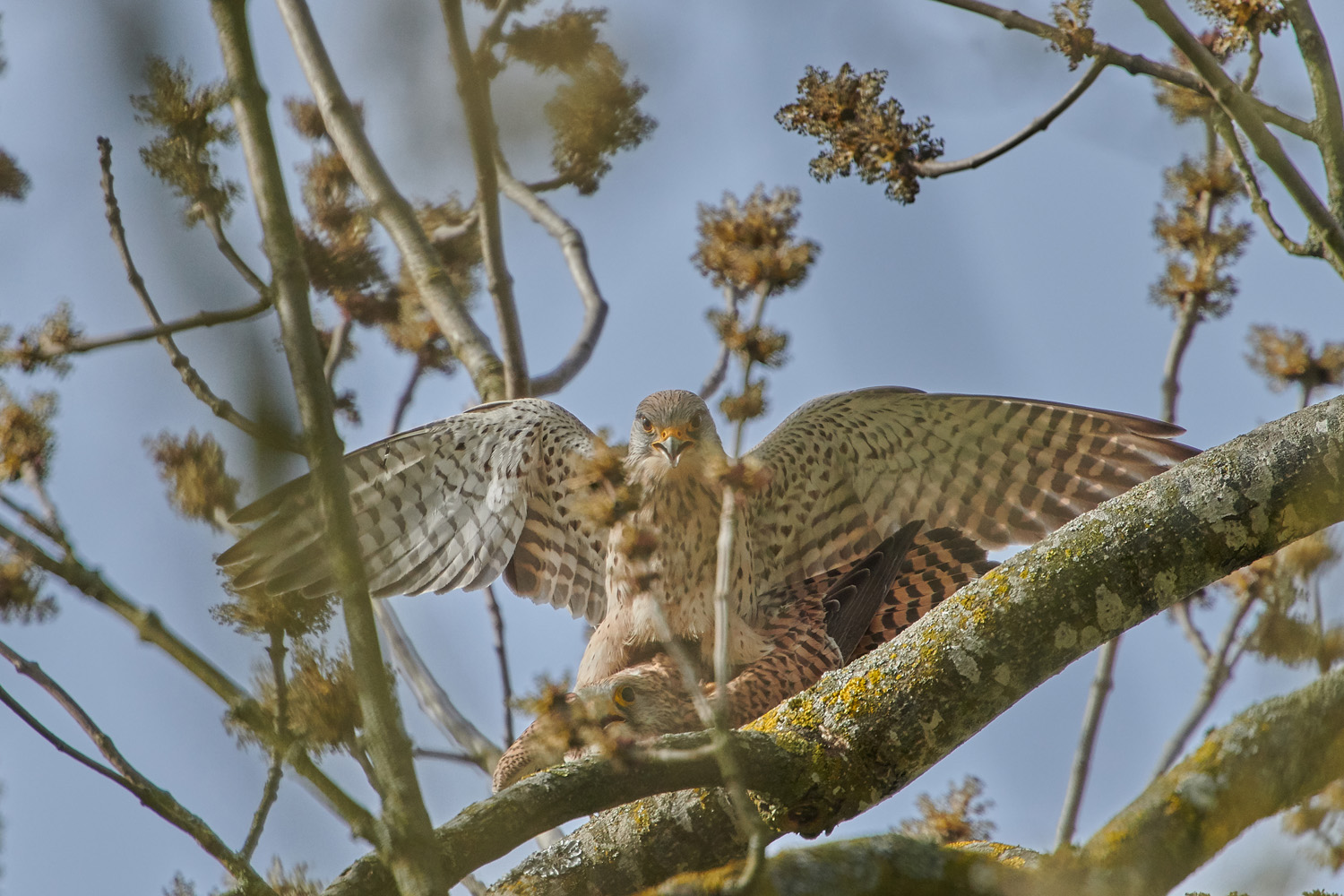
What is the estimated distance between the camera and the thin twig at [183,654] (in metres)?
1.34

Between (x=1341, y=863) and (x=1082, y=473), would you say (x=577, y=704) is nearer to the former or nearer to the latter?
(x=1341, y=863)

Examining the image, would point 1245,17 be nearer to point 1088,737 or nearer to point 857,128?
Result: point 857,128

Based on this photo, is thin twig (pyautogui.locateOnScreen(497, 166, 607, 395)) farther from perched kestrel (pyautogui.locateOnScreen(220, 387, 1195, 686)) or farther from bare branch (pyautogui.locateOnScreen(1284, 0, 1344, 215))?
bare branch (pyautogui.locateOnScreen(1284, 0, 1344, 215))

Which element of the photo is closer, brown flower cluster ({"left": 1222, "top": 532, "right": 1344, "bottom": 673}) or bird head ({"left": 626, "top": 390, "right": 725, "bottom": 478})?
brown flower cluster ({"left": 1222, "top": 532, "right": 1344, "bottom": 673})

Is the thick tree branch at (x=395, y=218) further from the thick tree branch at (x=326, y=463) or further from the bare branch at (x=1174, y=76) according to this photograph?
the bare branch at (x=1174, y=76)

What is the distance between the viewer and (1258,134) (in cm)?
296

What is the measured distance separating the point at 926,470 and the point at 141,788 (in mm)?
3882

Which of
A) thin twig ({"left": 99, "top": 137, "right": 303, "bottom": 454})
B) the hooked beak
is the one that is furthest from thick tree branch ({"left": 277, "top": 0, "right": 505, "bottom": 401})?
the hooked beak

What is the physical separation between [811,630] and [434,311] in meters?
2.03

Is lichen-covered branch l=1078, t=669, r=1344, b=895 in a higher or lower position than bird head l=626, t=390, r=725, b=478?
lower

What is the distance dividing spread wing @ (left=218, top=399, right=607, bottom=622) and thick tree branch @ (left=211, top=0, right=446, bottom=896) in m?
3.50

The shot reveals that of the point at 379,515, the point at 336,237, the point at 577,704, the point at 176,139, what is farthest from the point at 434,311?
the point at 176,139

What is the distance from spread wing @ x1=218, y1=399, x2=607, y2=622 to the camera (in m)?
4.98

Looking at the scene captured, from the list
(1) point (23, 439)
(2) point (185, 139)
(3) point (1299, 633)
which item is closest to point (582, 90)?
(2) point (185, 139)
